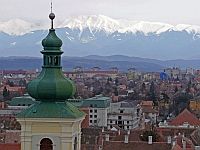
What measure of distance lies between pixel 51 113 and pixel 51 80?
0.63 meters

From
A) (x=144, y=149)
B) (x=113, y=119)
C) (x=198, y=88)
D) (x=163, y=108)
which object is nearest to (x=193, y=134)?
(x=144, y=149)

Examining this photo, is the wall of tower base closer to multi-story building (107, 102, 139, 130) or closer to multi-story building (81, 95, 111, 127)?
multi-story building (107, 102, 139, 130)

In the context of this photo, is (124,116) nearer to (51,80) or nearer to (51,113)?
(51,80)

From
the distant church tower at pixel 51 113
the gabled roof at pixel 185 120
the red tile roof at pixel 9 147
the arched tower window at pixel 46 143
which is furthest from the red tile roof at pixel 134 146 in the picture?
the gabled roof at pixel 185 120

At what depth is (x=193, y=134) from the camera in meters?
46.4

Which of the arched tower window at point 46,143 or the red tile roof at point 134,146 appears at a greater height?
the arched tower window at point 46,143

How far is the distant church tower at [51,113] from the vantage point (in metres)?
12.6

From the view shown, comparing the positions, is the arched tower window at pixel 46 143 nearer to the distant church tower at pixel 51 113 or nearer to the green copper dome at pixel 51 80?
the distant church tower at pixel 51 113

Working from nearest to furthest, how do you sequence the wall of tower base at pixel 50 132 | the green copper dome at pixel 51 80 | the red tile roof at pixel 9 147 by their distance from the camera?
the wall of tower base at pixel 50 132 < the green copper dome at pixel 51 80 < the red tile roof at pixel 9 147

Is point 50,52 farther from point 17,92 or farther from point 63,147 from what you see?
point 17,92

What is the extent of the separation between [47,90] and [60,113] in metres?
0.50

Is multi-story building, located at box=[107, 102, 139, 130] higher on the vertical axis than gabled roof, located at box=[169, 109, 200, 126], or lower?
lower

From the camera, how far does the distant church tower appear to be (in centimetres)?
1263

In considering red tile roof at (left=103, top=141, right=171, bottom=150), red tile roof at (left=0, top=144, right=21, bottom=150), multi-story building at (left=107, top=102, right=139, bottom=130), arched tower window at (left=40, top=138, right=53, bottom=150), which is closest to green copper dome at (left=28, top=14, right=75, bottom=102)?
arched tower window at (left=40, top=138, right=53, bottom=150)
